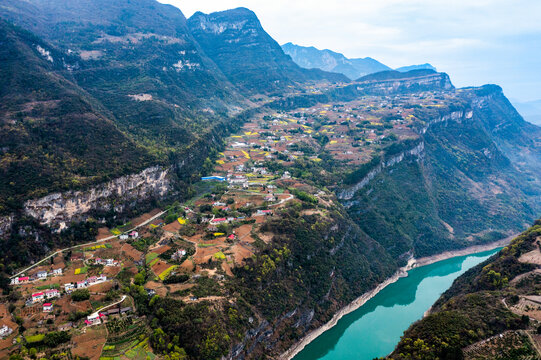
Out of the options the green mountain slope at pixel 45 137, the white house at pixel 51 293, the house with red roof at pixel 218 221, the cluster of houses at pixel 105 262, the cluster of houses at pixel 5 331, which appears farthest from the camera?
the house with red roof at pixel 218 221

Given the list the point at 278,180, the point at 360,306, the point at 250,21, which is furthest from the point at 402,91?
the point at 360,306

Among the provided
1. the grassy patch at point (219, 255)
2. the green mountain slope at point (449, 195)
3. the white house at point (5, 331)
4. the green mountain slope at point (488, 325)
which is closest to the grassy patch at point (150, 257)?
the grassy patch at point (219, 255)

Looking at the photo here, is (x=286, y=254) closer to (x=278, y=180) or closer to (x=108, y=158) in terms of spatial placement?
(x=278, y=180)

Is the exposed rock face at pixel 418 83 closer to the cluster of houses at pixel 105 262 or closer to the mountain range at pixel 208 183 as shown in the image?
the mountain range at pixel 208 183

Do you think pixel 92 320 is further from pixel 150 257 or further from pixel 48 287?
pixel 150 257

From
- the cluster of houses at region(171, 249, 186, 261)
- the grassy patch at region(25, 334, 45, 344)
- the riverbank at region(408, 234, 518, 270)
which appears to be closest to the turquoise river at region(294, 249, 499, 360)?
the riverbank at region(408, 234, 518, 270)

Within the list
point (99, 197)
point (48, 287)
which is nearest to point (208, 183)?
point (99, 197)
